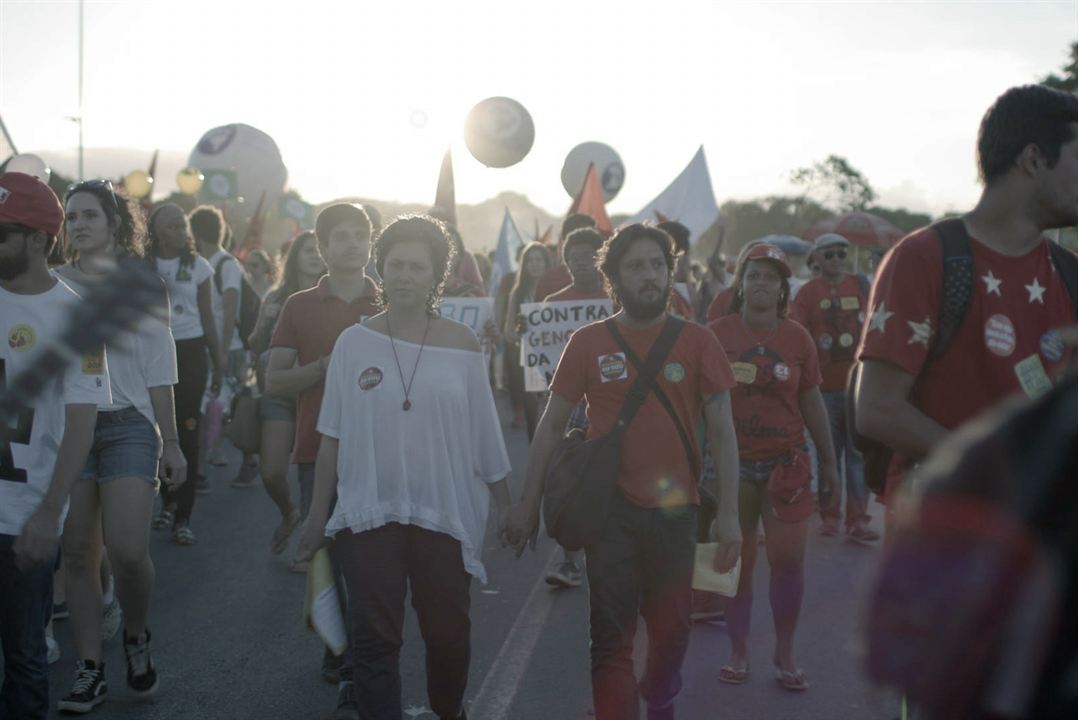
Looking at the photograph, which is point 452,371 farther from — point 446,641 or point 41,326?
point 41,326

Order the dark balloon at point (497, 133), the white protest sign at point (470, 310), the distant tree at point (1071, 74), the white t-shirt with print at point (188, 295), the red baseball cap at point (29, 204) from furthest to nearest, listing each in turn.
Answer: the distant tree at point (1071, 74), the dark balloon at point (497, 133), the white t-shirt with print at point (188, 295), the white protest sign at point (470, 310), the red baseball cap at point (29, 204)

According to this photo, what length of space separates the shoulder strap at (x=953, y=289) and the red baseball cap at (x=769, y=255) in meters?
2.87

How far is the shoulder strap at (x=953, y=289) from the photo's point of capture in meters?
3.01

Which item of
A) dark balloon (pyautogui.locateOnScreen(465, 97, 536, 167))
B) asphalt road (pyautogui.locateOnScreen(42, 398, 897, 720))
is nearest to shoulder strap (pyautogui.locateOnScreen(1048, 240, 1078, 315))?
asphalt road (pyautogui.locateOnScreen(42, 398, 897, 720))

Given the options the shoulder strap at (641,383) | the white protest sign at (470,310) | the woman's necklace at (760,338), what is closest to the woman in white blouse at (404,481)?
the shoulder strap at (641,383)

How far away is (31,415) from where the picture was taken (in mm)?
3818

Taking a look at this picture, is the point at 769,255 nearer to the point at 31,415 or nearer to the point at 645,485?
the point at 645,485

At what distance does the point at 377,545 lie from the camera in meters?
4.35

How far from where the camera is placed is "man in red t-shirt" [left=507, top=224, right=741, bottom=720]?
4.41m

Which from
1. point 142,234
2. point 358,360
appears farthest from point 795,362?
point 142,234

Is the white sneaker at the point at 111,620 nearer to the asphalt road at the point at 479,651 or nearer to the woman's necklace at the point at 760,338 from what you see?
the asphalt road at the point at 479,651

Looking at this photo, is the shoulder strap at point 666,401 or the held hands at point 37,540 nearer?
the held hands at point 37,540

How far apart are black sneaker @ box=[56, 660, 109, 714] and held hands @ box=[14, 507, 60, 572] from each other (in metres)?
1.46

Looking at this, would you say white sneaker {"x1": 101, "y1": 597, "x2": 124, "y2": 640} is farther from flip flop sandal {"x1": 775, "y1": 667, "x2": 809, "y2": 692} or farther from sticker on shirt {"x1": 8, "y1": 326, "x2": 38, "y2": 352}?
flip flop sandal {"x1": 775, "y1": 667, "x2": 809, "y2": 692}
